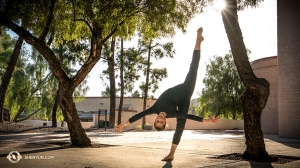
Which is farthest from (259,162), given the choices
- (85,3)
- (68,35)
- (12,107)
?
(12,107)

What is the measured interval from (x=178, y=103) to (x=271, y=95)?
69.1 ft

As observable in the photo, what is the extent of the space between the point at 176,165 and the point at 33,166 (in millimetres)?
2817

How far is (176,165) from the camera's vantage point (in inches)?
259

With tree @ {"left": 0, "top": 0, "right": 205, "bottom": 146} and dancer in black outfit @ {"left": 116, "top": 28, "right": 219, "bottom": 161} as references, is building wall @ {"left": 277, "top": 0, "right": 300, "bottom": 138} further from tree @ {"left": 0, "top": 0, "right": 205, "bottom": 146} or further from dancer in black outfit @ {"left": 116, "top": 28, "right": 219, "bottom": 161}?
dancer in black outfit @ {"left": 116, "top": 28, "right": 219, "bottom": 161}

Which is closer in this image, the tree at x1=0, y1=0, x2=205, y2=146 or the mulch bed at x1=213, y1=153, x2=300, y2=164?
the mulch bed at x1=213, y1=153, x2=300, y2=164

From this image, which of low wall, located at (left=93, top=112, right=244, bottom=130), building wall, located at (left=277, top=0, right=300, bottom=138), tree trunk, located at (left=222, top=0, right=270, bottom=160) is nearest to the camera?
tree trunk, located at (left=222, top=0, right=270, bottom=160)

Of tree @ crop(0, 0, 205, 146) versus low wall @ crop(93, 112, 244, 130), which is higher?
tree @ crop(0, 0, 205, 146)

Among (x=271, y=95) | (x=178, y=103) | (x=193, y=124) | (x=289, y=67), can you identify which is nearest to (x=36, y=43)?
(x=178, y=103)

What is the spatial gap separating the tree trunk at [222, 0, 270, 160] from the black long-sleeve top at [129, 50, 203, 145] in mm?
1713

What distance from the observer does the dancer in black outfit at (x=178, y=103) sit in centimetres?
643

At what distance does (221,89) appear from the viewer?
158 feet

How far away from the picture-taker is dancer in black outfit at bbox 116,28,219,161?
253 inches

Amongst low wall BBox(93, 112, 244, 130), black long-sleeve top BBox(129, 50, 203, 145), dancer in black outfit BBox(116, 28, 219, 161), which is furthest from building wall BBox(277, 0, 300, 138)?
low wall BBox(93, 112, 244, 130)

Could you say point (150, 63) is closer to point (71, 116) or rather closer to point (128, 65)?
point (128, 65)
